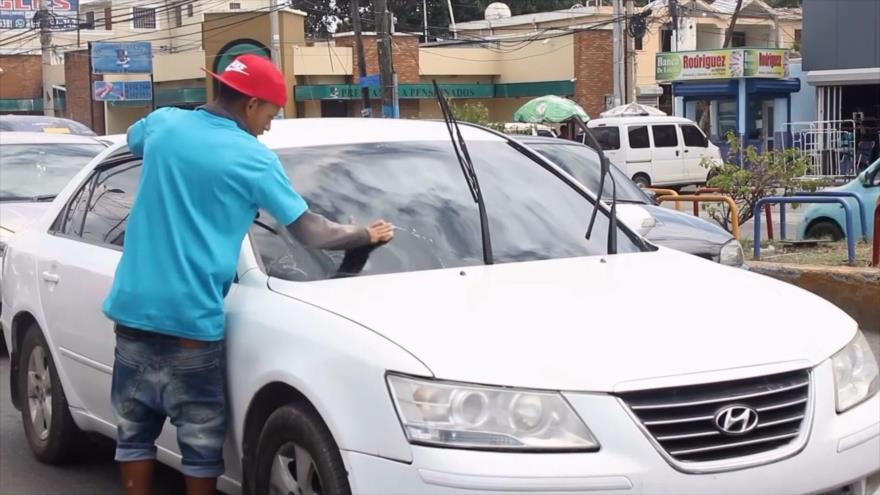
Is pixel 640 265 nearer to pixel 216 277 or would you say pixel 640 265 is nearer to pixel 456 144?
pixel 456 144

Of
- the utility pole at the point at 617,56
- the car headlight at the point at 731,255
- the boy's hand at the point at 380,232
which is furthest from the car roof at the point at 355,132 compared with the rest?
the utility pole at the point at 617,56

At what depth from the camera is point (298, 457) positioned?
145 inches

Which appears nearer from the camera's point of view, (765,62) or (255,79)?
(255,79)

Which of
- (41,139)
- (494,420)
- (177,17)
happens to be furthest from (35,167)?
(177,17)

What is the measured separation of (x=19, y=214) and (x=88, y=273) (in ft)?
14.3

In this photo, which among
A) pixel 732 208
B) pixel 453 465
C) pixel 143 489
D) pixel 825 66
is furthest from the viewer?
pixel 825 66

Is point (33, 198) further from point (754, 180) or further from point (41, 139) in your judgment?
point (754, 180)

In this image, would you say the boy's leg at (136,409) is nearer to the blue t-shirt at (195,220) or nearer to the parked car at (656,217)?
the blue t-shirt at (195,220)

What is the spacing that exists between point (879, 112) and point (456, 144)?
2683 cm

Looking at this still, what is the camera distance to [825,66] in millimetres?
28188

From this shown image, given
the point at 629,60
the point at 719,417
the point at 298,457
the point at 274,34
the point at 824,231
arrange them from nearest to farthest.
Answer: the point at 719,417 < the point at 298,457 < the point at 824,231 < the point at 629,60 < the point at 274,34

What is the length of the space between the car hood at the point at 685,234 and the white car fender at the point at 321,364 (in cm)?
477

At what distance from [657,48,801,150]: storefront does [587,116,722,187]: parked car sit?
166 inches

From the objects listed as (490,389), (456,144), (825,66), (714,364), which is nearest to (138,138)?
(456,144)
